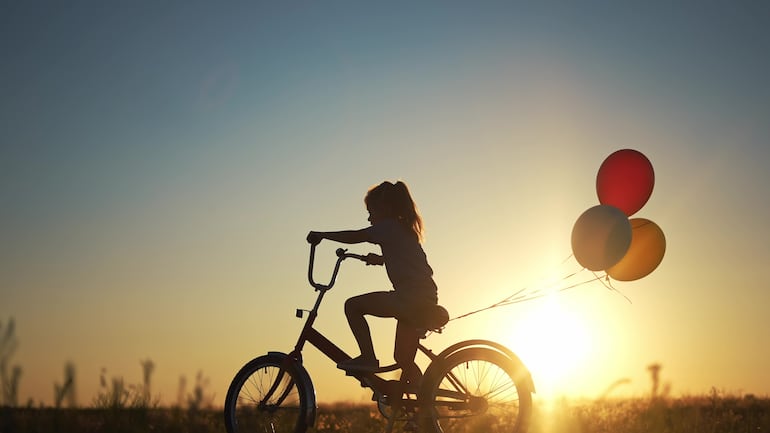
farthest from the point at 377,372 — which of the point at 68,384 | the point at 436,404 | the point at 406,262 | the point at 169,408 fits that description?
the point at 68,384

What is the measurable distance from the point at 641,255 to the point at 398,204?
134 inches

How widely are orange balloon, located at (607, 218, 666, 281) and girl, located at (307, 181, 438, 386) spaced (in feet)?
9.59

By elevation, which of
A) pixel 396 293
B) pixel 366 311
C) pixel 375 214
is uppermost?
pixel 375 214

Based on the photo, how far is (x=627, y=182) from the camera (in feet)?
30.8

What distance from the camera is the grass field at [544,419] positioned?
738 cm

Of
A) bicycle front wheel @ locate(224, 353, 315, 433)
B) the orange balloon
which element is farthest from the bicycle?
the orange balloon

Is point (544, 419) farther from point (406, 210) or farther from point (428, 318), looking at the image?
point (406, 210)

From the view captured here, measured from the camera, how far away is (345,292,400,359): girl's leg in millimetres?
7223

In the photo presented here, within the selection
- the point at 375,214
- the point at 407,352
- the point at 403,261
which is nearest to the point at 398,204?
the point at 375,214

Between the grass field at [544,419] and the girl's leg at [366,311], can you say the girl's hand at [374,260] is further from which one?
the grass field at [544,419]

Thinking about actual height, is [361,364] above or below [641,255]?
below

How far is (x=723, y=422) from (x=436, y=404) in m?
4.55

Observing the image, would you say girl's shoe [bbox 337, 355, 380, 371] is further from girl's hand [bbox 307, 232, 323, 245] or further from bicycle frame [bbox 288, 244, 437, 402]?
girl's hand [bbox 307, 232, 323, 245]

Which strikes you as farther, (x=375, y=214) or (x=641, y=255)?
(x=641, y=255)
